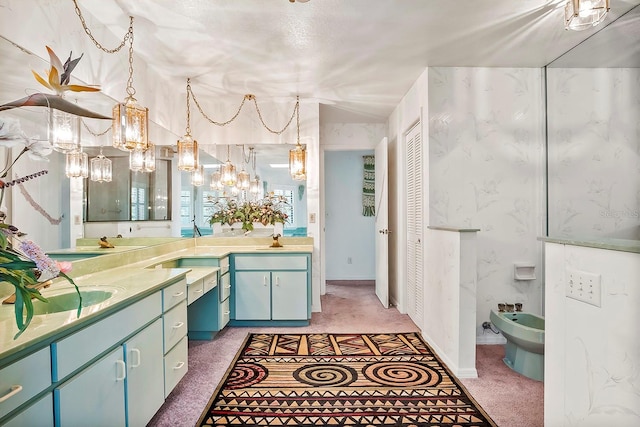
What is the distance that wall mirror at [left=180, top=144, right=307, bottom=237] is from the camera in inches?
155

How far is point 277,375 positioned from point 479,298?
192cm

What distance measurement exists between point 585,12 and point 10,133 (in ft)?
7.25

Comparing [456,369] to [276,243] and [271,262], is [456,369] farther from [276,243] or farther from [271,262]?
[276,243]

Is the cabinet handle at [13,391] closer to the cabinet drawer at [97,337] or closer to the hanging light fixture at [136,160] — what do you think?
the cabinet drawer at [97,337]

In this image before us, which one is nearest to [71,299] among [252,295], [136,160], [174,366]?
[174,366]

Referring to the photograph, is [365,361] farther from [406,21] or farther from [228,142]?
[228,142]

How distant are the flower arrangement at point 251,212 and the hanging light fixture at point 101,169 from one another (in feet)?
5.09

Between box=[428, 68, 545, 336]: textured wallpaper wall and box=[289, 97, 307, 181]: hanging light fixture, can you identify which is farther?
box=[289, 97, 307, 181]: hanging light fixture

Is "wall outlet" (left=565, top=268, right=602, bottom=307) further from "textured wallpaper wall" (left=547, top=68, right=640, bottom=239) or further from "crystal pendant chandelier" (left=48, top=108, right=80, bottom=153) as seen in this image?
"crystal pendant chandelier" (left=48, top=108, right=80, bottom=153)

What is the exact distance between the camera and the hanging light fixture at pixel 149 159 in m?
2.92

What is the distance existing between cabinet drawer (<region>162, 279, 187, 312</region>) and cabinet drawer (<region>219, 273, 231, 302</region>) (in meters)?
0.97

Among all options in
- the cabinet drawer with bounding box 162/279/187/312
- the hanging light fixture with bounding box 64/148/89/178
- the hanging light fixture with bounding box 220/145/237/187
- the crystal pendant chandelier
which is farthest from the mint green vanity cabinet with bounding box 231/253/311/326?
the crystal pendant chandelier

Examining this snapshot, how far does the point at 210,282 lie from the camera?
294cm

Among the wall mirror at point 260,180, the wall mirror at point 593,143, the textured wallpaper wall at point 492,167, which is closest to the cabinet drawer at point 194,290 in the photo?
the wall mirror at point 260,180
